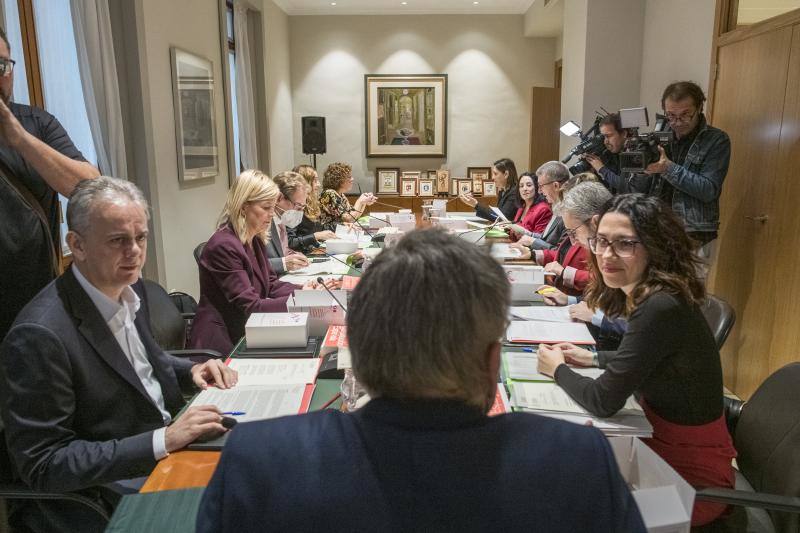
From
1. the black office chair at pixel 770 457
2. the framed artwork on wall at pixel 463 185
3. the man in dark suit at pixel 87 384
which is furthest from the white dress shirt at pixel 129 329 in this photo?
the framed artwork on wall at pixel 463 185

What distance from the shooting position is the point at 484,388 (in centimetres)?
72

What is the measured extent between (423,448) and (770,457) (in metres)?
1.24

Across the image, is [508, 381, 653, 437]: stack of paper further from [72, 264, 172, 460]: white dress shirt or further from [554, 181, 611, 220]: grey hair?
[554, 181, 611, 220]: grey hair

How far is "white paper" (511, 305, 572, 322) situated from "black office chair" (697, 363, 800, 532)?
0.75 metres

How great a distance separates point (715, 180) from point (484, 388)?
A: 117 inches

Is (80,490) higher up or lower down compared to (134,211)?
lower down

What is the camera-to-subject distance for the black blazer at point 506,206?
5480mm

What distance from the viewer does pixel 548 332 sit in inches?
83.0

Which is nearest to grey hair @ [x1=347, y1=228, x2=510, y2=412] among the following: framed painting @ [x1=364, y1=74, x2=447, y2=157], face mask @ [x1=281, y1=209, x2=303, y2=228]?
face mask @ [x1=281, y1=209, x2=303, y2=228]

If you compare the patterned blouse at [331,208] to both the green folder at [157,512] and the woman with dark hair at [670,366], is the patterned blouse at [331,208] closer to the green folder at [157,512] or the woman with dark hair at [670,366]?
the woman with dark hair at [670,366]

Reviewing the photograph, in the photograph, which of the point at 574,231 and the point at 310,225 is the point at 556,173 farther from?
the point at 310,225

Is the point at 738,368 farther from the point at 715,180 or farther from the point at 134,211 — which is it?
the point at 134,211

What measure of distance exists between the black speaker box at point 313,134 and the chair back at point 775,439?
6611 mm

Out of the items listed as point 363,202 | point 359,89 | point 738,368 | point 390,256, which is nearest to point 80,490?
point 390,256
